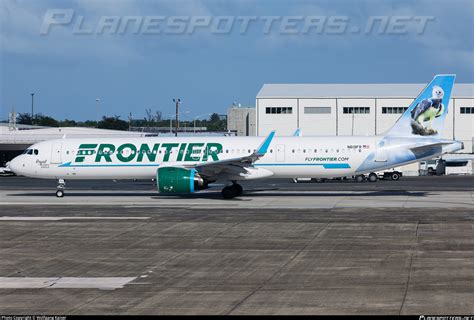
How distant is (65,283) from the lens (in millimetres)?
16266

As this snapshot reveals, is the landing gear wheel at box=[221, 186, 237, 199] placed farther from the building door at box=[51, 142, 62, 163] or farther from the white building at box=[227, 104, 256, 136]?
the white building at box=[227, 104, 256, 136]

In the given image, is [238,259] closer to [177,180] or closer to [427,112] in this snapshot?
[177,180]

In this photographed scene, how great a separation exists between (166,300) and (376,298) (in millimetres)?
3929

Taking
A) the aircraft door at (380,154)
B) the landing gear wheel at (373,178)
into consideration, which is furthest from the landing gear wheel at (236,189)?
the landing gear wheel at (373,178)

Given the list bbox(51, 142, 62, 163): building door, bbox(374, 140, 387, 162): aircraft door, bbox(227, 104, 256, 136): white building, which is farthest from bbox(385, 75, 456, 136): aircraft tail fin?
bbox(227, 104, 256, 136): white building

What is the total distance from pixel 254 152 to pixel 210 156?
2.89 m

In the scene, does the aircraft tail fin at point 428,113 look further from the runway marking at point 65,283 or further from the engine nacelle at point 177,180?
the runway marking at point 65,283

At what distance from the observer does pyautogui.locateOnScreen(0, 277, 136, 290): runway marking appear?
1583cm

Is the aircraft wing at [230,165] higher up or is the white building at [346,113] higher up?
the white building at [346,113]

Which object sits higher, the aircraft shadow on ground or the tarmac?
the aircraft shadow on ground

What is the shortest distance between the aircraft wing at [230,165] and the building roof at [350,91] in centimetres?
5637

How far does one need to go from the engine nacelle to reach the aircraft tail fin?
11.0 m

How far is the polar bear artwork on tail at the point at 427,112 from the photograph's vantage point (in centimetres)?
4062

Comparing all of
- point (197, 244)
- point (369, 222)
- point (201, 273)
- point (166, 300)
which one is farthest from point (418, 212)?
point (166, 300)
